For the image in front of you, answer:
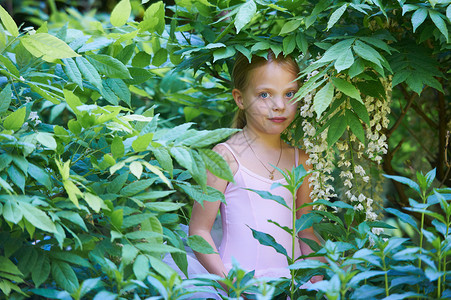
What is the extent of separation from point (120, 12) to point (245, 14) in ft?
1.50

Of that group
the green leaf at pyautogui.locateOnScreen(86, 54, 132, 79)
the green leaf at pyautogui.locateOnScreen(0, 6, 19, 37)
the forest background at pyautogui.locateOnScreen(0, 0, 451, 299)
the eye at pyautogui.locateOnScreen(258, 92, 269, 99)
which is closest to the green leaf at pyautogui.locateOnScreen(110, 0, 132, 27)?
the forest background at pyautogui.locateOnScreen(0, 0, 451, 299)

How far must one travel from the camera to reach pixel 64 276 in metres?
1.20

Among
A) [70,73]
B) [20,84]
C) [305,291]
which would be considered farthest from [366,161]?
[20,84]

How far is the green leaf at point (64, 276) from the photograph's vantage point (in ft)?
3.86

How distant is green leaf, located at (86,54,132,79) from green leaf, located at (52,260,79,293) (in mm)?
627

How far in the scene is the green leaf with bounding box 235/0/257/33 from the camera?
1565 millimetres

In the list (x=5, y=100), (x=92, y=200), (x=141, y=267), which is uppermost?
(x=5, y=100)

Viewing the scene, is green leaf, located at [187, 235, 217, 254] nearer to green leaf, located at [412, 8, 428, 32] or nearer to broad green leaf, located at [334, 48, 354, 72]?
broad green leaf, located at [334, 48, 354, 72]

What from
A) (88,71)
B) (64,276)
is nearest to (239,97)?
(88,71)

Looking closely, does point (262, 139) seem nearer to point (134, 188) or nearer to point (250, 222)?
point (250, 222)

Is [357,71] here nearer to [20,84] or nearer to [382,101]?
[382,101]

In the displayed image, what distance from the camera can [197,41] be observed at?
201 centimetres

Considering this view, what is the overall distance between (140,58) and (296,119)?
61 cm

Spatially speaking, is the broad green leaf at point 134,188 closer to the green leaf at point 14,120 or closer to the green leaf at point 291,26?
the green leaf at point 14,120
